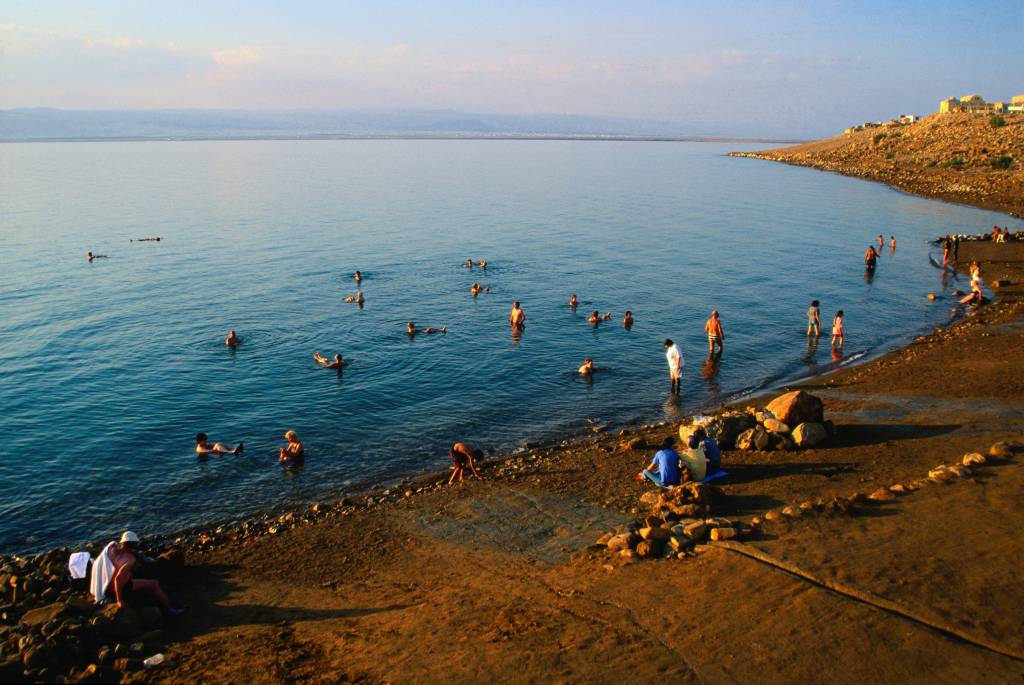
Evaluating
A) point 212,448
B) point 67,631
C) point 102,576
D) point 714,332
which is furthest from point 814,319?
point 67,631

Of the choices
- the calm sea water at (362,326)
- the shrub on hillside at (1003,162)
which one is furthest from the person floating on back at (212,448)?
the shrub on hillside at (1003,162)

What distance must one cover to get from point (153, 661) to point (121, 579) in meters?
2.28

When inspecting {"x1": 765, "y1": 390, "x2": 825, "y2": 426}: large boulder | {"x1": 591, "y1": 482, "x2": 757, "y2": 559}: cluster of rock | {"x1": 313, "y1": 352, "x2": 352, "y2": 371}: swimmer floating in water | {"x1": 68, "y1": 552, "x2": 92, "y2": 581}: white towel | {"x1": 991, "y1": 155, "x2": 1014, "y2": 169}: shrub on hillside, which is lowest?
{"x1": 313, "y1": 352, "x2": 352, "y2": 371}: swimmer floating in water

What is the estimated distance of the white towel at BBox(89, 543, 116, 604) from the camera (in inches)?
466

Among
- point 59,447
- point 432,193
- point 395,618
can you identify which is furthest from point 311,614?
point 432,193

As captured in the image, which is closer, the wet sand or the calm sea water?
the wet sand

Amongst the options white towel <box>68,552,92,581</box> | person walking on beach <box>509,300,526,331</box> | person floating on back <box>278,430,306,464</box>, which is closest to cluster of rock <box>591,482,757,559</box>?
white towel <box>68,552,92,581</box>

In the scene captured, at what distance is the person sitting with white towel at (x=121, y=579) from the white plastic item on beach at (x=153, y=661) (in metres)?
1.79

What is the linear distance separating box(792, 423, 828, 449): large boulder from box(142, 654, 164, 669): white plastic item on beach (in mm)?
14986

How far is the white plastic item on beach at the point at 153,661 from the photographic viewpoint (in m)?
9.82

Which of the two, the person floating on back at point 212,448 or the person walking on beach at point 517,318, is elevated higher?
the person walking on beach at point 517,318

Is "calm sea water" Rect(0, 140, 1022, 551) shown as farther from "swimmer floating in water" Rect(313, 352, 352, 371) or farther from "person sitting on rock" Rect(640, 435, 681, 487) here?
"person sitting on rock" Rect(640, 435, 681, 487)

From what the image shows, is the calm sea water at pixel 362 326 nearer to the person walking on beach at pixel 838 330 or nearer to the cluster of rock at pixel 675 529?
the person walking on beach at pixel 838 330

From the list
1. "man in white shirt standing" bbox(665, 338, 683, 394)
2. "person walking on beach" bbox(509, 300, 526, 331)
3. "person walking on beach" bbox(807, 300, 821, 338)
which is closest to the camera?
"man in white shirt standing" bbox(665, 338, 683, 394)
